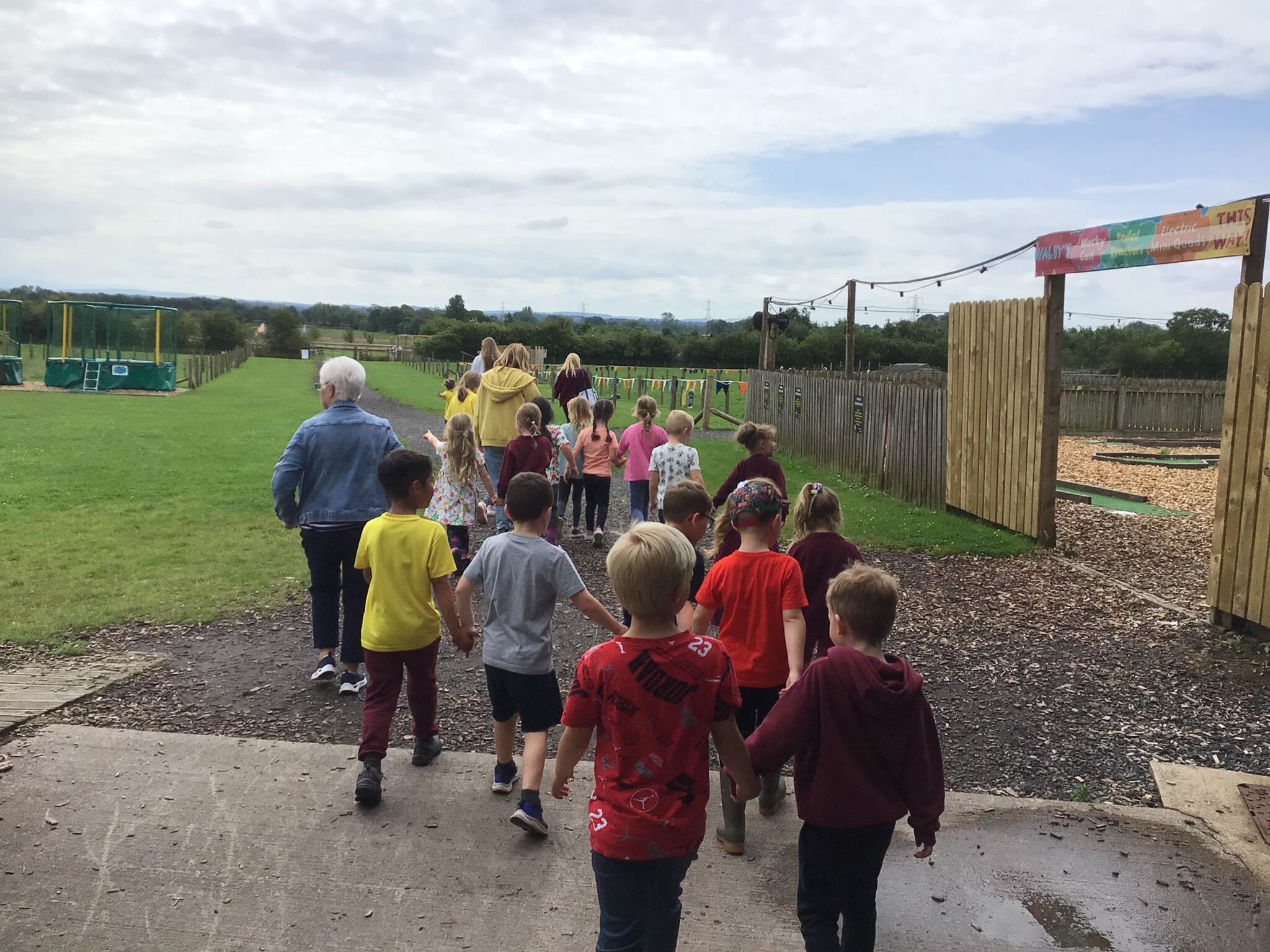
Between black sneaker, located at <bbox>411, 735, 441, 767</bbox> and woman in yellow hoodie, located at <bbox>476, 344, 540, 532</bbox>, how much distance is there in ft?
12.7

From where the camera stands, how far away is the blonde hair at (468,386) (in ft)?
34.0

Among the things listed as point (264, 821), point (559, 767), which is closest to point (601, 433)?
point (264, 821)

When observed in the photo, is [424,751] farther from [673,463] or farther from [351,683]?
[673,463]

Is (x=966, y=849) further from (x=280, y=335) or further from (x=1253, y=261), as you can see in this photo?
(x=280, y=335)

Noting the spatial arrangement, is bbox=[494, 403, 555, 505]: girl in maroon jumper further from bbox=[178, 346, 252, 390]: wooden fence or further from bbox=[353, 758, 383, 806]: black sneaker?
bbox=[178, 346, 252, 390]: wooden fence

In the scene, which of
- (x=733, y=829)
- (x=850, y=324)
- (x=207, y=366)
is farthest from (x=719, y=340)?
(x=733, y=829)

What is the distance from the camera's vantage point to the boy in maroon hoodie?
2.62 m

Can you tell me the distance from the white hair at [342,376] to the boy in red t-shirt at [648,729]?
3.17m

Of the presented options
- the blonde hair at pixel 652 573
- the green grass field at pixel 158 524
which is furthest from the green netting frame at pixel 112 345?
the blonde hair at pixel 652 573

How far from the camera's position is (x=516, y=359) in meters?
8.54

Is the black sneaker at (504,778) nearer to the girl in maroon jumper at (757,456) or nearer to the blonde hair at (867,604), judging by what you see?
the blonde hair at (867,604)

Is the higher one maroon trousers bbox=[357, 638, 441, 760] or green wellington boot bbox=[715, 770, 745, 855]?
maroon trousers bbox=[357, 638, 441, 760]

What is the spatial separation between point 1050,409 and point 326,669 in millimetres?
7529

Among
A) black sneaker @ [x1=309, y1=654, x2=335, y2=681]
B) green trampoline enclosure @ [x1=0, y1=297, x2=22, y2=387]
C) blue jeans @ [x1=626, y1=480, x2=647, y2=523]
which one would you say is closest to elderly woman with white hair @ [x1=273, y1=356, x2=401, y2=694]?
black sneaker @ [x1=309, y1=654, x2=335, y2=681]
